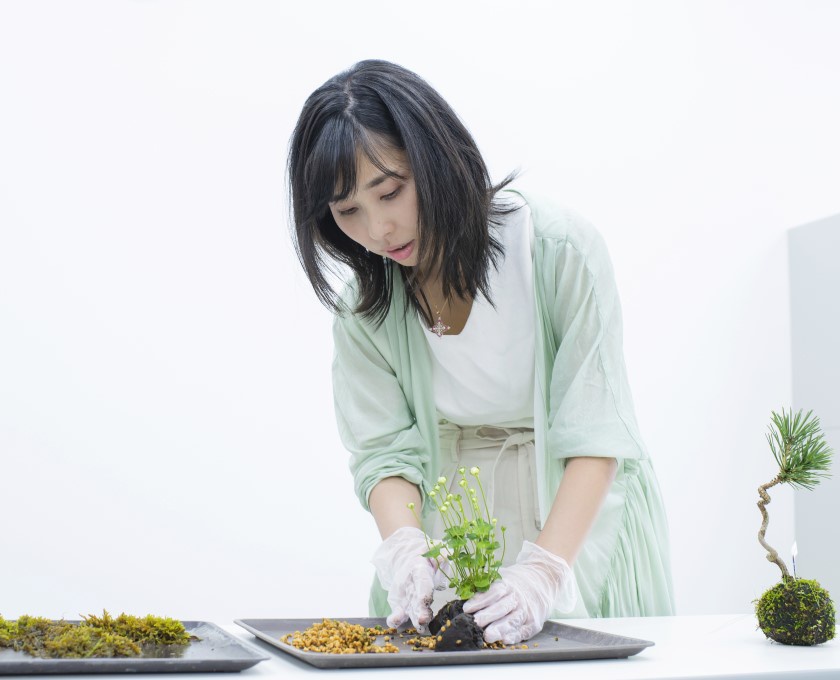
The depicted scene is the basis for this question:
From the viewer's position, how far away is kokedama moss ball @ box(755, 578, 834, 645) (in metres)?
1.05

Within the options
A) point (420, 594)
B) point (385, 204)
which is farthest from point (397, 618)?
point (385, 204)

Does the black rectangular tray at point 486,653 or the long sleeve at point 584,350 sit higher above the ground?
the long sleeve at point 584,350

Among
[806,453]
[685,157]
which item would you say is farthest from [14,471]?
[685,157]

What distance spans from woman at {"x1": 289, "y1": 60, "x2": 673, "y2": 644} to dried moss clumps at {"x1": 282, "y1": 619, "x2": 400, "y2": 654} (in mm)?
139

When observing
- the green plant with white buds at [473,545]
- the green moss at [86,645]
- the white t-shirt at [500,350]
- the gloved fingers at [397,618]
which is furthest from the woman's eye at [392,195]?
the green moss at [86,645]

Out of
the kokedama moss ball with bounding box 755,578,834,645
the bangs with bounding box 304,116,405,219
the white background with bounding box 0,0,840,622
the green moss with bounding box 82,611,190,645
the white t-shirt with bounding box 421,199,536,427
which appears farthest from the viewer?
the white background with bounding box 0,0,840,622

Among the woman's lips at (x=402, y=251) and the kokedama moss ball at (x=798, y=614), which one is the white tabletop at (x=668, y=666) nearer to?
the kokedama moss ball at (x=798, y=614)

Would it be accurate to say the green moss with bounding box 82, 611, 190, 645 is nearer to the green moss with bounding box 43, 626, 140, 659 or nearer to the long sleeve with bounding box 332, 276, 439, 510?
the green moss with bounding box 43, 626, 140, 659

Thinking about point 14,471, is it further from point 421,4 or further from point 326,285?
point 421,4

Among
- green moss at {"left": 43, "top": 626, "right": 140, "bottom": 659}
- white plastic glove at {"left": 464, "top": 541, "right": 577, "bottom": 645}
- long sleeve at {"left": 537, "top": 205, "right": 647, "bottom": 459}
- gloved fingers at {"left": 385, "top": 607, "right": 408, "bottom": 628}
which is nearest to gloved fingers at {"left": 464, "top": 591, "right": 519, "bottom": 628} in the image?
white plastic glove at {"left": 464, "top": 541, "right": 577, "bottom": 645}

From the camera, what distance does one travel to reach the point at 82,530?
293cm

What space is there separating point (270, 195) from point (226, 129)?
26 centimetres

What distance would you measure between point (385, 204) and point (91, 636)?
2.16 feet

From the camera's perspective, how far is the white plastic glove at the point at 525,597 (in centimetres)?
107
